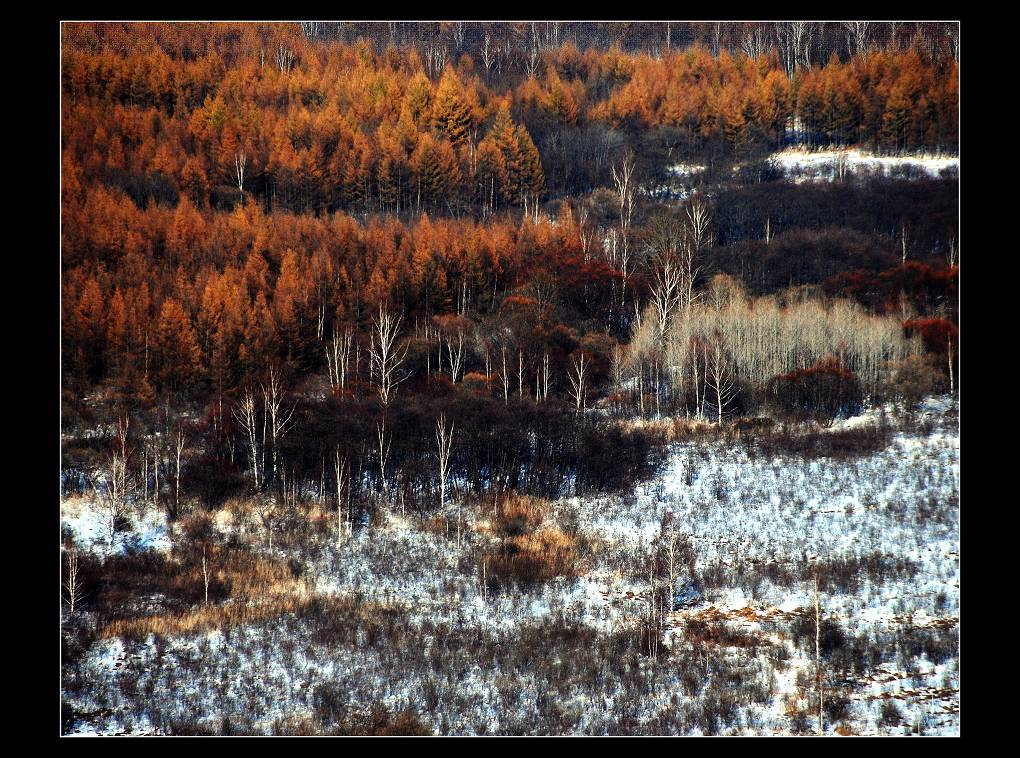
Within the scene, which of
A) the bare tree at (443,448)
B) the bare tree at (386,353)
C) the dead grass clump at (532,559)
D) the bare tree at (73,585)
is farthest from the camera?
the bare tree at (386,353)

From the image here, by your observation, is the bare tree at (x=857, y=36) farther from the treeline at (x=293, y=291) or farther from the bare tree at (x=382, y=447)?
the bare tree at (x=382, y=447)

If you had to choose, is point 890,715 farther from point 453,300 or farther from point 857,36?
point 857,36

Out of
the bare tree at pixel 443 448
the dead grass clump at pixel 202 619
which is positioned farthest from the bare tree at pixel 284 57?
the dead grass clump at pixel 202 619

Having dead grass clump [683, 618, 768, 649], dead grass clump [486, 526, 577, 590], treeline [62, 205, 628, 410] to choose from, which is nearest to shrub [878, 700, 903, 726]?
dead grass clump [683, 618, 768, 649]

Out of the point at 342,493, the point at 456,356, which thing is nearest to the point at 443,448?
the point at 342,493
